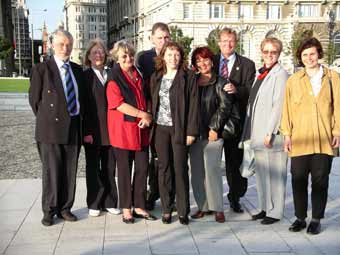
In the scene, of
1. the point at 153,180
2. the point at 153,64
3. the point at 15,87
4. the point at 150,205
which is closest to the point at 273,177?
the point at 153,180

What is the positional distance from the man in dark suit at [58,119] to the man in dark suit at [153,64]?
862 mm

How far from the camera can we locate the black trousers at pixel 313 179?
17.1 feet

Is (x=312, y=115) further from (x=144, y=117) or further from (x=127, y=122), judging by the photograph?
(x=127, y=122)

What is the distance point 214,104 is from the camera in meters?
5.55

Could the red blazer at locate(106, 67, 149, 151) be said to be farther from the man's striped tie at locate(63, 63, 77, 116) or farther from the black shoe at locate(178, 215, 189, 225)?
the black shoe at locate(178, 215, 189, 225)

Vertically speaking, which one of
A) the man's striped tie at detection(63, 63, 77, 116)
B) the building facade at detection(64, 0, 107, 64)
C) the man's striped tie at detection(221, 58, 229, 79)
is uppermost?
the building facade at detection(64, 0, 107, 64)

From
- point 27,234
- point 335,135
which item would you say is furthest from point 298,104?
point 27,234

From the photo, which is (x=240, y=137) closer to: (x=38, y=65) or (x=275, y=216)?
(x=275, y=216)

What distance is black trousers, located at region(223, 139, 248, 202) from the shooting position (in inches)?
239

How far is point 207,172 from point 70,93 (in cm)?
193

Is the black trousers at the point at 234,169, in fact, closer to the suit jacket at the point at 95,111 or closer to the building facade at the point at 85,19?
the suit jacket at the point at 95,111

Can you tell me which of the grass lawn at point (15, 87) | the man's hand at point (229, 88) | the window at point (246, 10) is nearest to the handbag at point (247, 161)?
the man's hand at point (229, 88)

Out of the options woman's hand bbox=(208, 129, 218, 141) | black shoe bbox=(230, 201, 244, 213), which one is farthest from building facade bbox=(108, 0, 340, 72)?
woman's hand bbox=(208, 129, 218, 141)

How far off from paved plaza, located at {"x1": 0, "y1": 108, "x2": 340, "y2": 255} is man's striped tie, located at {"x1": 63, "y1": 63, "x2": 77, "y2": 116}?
1412mm
